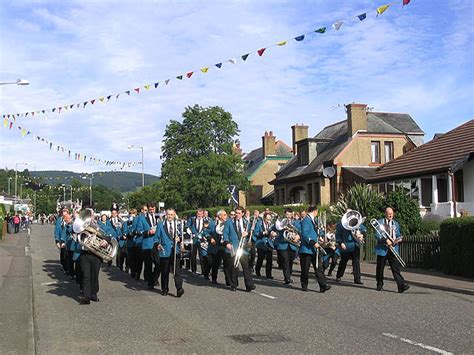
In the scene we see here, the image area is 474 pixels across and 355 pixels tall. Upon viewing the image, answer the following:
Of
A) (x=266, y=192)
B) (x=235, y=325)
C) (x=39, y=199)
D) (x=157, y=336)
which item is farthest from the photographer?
(x=39, y=199)

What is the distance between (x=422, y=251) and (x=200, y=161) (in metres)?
30.9

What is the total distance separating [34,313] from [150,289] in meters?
3.64

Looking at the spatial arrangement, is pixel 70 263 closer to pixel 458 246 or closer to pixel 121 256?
pixel 121 256

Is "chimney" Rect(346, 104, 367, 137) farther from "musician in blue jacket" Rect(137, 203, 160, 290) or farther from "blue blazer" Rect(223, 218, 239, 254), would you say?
"blue blazer" Rect(223, 218, 239, 254)

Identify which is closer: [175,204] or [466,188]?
[466,188]

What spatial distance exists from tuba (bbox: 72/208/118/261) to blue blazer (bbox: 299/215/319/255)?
4160 mm

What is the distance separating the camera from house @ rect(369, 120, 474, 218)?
2752 centimetres

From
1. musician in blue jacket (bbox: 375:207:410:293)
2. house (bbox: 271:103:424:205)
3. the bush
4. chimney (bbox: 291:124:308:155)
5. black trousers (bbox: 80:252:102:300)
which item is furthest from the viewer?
chimney (bbox: 291:124:308:155)

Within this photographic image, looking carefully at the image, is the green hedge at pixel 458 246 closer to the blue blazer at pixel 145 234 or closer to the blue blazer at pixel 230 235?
the blue blazer at pixel 230 235

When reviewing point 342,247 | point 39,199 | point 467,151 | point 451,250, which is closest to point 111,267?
point 342,247

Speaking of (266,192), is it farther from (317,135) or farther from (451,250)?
(451,250)

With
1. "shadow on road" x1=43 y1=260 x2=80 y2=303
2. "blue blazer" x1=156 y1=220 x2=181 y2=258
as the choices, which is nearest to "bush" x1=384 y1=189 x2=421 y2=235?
"blue blazer" x1=156 y1=220 x2=181 y2=258

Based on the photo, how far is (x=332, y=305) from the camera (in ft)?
35.8

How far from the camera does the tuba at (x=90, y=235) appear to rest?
1146 centimetres
